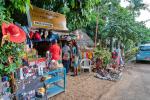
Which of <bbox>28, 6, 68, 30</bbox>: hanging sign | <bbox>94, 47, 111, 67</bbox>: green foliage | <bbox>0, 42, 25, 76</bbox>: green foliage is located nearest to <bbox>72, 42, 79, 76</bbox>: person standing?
A: <bbox>94, 47, 111, 67</bbox>: green foliage

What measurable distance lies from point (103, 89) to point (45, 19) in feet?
12.5

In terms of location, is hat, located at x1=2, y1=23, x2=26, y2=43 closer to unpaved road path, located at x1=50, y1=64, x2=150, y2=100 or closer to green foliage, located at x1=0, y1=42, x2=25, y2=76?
green foliage, located at x1=0, y1=42, x2=25, y2=76

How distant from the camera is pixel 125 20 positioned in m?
18.2

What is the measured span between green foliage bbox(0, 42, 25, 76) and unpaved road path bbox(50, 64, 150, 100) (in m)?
2.73

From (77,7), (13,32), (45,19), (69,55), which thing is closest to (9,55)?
(13,32)

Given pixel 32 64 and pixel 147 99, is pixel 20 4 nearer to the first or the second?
pixel 32 64

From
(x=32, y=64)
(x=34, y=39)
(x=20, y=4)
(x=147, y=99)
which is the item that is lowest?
(x=147, y=99)

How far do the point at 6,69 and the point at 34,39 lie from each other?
191 inches

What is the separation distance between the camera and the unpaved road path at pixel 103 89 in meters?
8.19

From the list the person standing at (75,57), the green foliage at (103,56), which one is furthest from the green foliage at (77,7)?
the green foliage at (103,56)

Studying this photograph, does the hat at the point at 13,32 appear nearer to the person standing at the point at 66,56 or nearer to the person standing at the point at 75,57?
the person standing at the point at 66,56

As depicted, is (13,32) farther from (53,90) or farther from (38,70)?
(53,90)

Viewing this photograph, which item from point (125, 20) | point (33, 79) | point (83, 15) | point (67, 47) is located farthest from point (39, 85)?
point (125, 20)

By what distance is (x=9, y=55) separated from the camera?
520 cm
